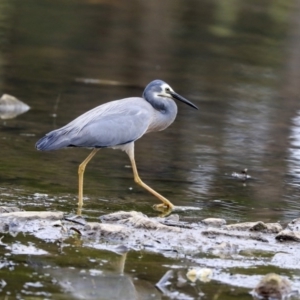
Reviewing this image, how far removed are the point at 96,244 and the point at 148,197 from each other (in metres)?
2.46

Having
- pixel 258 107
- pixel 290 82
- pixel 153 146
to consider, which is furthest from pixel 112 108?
pixel 290 82

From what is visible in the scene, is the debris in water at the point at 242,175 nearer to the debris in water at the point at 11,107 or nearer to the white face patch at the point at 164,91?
the white face patch at the point at 164,91

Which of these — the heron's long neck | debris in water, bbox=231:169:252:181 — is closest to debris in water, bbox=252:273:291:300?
the heron's long neck

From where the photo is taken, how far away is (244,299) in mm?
5320

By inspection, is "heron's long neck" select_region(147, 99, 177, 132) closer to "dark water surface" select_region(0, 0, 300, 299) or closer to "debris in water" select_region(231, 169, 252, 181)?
"dark water surface" select_region(0, 0, 300, 299)

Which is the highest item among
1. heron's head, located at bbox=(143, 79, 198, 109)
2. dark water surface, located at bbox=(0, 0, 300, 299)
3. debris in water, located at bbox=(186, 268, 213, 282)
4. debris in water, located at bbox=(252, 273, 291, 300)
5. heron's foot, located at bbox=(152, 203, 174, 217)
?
heron's head, located at bbox=(143, 79, 198, 109)

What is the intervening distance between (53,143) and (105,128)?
1.64 ft

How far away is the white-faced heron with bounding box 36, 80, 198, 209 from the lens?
817 cm

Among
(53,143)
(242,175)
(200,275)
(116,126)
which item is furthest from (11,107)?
(200,275)

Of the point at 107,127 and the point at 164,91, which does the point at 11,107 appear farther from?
the point at 107,127

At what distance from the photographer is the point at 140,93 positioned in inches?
588

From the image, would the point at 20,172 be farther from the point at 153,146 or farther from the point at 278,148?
the point at 278,148

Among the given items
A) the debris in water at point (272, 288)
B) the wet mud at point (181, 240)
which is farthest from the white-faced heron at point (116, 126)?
the debris in water at point (272, 288)

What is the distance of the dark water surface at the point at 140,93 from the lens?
312 inches
